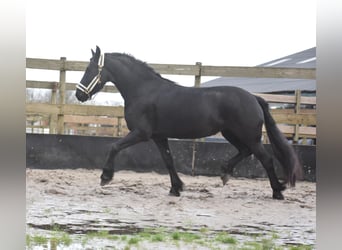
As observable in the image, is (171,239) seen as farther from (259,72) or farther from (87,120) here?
(87,120)

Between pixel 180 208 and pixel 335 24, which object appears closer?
pixel 335 24

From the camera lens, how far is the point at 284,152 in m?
4.88

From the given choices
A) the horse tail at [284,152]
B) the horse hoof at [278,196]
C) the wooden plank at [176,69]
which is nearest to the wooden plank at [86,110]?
the wooden plank at [176,69]

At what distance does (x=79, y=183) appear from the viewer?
5.54 meters

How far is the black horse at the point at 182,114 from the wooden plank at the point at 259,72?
1.38 metres

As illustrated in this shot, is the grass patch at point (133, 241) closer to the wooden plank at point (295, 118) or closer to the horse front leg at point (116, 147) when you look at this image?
the horse front leg at point (116, 147)

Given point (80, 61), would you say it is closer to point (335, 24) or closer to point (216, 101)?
point (216, 101)

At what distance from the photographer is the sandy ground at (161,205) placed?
3.50 meters

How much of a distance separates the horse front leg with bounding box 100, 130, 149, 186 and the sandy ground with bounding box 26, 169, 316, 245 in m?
0.21

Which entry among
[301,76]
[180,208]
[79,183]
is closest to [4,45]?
[180,208]

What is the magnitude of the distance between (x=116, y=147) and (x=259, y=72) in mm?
2441

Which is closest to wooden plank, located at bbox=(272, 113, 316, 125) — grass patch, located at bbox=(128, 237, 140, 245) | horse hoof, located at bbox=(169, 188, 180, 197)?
horse hoof, located at bbox=(169, 188, 180, 197)

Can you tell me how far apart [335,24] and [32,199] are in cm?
395

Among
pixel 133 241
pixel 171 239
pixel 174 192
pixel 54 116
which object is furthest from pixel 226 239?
pixel 54 116
